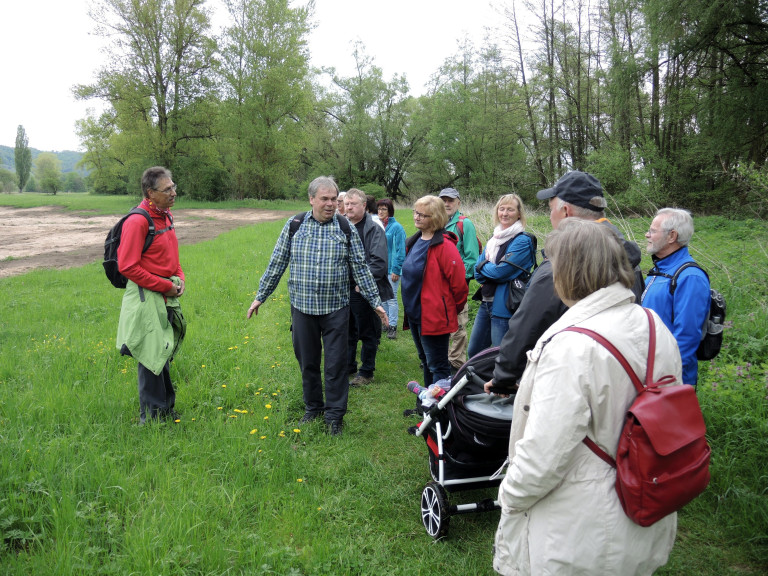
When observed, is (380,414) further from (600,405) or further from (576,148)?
(576,148)

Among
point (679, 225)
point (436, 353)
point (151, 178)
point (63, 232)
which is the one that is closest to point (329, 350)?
point (436, 353)

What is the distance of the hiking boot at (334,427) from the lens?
169 inches

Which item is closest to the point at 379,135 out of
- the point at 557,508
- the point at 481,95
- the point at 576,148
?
the point at 481,95

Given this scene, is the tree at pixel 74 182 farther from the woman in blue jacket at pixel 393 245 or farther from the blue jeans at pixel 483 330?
the blue jeans at pixel 483 330

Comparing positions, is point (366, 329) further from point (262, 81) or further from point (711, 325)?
point (262, 81)

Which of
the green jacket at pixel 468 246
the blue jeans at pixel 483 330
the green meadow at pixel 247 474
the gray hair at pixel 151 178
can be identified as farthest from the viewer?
the green jacket at pixel 468 246

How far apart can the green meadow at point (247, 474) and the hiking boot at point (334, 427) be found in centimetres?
13

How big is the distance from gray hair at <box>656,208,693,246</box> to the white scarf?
1.28 meters

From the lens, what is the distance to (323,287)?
4246mm

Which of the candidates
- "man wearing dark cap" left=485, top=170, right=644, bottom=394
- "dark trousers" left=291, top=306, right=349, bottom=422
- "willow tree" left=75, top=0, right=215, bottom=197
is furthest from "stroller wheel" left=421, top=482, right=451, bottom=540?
"willow tree" left=75, top=0, right=215, bottom=197

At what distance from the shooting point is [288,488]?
133 inches

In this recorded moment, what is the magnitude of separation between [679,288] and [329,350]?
9.09ft

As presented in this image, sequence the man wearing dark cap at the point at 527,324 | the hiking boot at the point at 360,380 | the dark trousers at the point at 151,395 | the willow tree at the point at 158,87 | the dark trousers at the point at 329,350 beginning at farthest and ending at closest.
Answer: the willow tree at the point at 158,87 < the hiking boot at the point at 360,380 < the dark trousers at the point at 329,350 < the dark trousers at the point at 151,395 < the man wearing dark cap at the point at 527,324

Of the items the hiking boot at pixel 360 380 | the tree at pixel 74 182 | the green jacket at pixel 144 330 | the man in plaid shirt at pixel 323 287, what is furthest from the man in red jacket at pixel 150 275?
the tree at pixel 74 182
